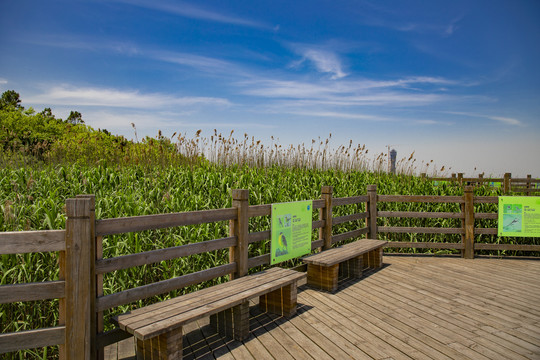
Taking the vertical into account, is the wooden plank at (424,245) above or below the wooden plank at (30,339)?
below

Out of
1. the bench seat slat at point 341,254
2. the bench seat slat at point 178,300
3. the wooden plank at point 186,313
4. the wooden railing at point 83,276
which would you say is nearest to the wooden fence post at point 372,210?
the bench seat slat at point 341,254

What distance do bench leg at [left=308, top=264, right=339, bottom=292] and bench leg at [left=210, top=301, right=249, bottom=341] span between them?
167 cm

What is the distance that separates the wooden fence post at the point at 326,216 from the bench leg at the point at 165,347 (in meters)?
3.44

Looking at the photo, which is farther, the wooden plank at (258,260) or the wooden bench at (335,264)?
the wooden bench at (335,264)

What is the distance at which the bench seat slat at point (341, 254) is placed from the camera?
4719 mm

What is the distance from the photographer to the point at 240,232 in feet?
13.9

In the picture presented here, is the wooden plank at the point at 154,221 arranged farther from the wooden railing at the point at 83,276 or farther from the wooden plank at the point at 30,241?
the wooden plank at the point at 30,241

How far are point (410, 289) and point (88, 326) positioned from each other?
4067 mm

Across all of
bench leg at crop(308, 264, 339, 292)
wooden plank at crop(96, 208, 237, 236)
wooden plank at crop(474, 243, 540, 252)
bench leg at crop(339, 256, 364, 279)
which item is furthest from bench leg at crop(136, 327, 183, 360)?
wooden plank at crop(474, 243, 540, 252)

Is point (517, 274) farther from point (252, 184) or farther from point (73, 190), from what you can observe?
point (73, 190)

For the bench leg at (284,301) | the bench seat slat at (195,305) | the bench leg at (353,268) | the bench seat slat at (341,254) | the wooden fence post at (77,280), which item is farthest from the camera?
the bench leg at (353,268)

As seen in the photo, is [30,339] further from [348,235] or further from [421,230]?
[421,230]

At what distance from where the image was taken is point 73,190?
570cm

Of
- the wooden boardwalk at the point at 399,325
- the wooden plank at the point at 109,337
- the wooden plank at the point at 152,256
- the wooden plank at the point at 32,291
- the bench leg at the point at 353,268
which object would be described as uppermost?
the wooden plank at the point at 152,256
